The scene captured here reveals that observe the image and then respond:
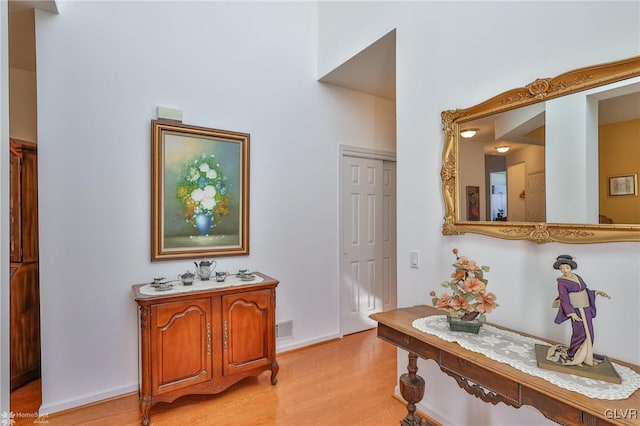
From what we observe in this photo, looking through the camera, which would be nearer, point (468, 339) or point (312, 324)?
point (468, 339)

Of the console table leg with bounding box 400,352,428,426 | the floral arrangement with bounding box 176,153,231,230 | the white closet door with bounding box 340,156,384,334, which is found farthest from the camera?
the white closet door with bounding box 340,156,384,334

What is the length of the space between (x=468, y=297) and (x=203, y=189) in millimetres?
2146

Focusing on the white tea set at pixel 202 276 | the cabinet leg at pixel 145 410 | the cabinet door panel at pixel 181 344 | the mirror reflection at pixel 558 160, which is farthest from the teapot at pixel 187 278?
the mirror reflection at pixel 558 160

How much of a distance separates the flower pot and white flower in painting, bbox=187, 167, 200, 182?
84.8 inches

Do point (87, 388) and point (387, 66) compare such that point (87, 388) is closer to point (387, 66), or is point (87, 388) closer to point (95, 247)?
point (95, 247)

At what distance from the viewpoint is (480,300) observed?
4.97ft

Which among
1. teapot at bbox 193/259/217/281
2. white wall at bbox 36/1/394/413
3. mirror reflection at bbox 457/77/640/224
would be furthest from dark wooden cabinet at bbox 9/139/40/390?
mirror reflection at bbox 457/77/640/224

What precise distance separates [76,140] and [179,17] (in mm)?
1298

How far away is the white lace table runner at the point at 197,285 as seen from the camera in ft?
7.32

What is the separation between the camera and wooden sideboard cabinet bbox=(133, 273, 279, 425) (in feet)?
6.92

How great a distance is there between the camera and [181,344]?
2.21m

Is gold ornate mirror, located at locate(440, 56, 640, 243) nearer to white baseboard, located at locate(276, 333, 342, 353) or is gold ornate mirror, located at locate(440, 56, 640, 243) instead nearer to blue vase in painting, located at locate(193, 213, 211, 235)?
blue vase in painting, located at locate(193, 213, 211, 235)

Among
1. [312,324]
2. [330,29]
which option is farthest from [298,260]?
[330,29]

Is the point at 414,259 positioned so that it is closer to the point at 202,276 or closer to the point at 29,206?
the point at 202,276
